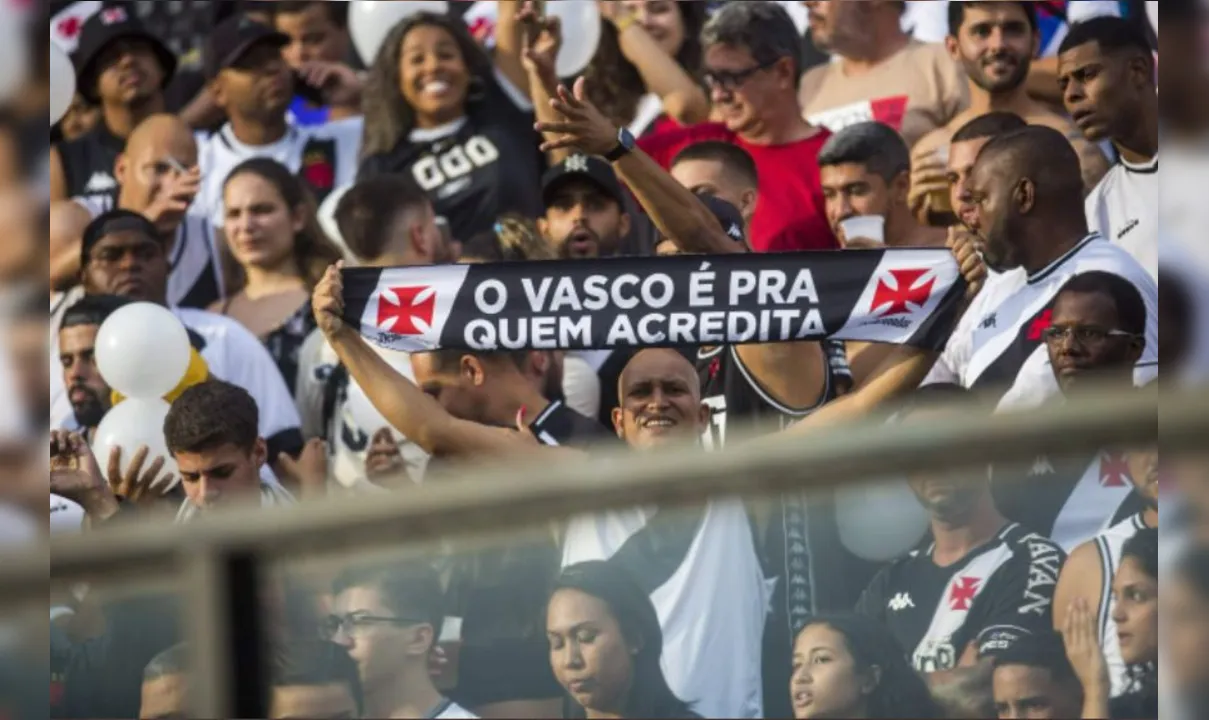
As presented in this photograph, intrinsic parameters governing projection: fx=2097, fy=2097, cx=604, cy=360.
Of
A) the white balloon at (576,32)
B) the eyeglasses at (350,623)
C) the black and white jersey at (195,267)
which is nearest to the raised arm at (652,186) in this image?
the white balloon at (576,32)

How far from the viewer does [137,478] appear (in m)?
5.00

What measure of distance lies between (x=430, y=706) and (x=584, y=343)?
5.21 feet

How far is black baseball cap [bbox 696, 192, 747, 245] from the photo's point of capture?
4.75 m

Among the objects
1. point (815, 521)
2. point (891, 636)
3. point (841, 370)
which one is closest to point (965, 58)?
point (841, 370)

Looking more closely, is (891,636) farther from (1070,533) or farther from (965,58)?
(965,58)

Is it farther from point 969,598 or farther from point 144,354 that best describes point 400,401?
point 969,598

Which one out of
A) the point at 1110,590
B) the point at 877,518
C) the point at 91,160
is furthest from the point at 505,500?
the point at 91,160

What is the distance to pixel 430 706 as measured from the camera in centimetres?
334

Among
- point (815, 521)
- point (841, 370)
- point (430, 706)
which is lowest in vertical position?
point (430, 706)

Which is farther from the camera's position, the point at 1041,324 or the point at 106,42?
the point at 106,42

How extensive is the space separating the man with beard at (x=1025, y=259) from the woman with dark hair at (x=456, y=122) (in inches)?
41.0

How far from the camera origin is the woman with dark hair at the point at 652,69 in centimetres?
490

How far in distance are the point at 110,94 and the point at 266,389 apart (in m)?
0.97

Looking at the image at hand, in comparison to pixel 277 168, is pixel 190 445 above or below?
below
